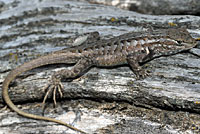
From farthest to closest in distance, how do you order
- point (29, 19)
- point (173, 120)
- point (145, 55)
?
point (29, 19), point (145, 55), point (173, 120)

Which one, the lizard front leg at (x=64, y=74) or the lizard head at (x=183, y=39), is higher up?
the lizard head at (x=183, y=39)

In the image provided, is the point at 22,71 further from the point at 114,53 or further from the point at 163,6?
the point at 163,6

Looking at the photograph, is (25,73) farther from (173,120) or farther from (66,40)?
(173,120)

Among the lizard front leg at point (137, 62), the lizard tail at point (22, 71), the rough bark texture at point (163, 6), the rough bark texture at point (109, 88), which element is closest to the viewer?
the rough bark texture at point (109, 88)

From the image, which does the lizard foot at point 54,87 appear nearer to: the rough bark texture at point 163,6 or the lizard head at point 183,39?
the lizard head at point 183,39

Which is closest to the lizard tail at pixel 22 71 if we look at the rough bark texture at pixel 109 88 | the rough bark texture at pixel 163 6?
the rough bark texture at pixel 109 88

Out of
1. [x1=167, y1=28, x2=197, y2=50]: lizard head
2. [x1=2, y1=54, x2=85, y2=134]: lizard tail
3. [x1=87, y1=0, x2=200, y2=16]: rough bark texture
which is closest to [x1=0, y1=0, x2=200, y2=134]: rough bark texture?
[x1=2, y1=54, x2=85, y2=134]: lizard tail

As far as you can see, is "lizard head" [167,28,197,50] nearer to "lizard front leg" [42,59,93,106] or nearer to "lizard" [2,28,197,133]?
"lizard" [2,28,197,133]

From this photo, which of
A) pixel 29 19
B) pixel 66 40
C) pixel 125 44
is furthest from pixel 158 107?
pixel 29 19
